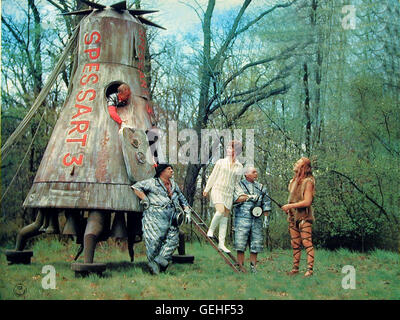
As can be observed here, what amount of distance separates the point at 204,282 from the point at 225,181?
5.67 feet

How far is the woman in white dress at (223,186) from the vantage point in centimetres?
743

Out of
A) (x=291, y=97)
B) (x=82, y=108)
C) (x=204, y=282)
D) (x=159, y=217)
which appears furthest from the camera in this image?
(x=291, y=97)

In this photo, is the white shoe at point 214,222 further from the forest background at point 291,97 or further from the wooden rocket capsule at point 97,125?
the forest background at point 291,97

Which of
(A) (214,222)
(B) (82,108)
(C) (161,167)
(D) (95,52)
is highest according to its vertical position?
(D) (95,52)

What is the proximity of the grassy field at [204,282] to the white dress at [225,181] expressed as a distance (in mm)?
1132

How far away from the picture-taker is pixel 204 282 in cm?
637

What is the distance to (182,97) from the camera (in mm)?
13008

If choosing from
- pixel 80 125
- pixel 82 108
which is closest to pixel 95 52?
pixel 82 108

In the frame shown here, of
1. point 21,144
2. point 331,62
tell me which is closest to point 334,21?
point 331,62

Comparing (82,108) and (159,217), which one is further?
(82,108)

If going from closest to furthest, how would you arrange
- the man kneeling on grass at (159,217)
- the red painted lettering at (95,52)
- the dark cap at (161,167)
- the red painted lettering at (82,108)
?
the man kneeling on grass at (159,217) < the dark cap at (161,167) < the red painted lettering at (82,108) < the red painted lettering at (95,52)

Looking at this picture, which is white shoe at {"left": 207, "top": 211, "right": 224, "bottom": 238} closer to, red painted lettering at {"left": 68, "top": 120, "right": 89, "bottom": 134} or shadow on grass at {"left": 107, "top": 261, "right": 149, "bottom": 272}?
shadow on grass at {"left": 107, "top": 261, "right": 149, "bottom": 272}

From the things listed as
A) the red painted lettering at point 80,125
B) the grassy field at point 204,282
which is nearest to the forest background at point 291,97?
the grassy field at point 204,282

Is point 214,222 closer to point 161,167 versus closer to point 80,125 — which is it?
point 161,167
